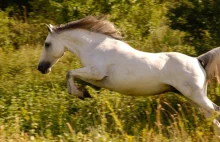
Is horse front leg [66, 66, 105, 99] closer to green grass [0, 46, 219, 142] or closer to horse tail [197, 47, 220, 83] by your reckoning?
green grass [0, 46, 219, 142]

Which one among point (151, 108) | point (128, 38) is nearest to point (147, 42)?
point (128, 38)

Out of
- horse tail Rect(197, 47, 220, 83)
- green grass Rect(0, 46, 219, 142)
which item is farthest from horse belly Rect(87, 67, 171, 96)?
horse tail Rect(197, 47, 220, 83)

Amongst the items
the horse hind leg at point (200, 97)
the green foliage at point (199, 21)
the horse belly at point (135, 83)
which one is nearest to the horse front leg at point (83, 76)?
the horse belly at point (135, 83)

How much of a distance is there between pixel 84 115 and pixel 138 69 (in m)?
1.01

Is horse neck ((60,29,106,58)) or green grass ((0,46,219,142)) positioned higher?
horse neck ((60,29,106,58))

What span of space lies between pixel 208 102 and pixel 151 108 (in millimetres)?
952

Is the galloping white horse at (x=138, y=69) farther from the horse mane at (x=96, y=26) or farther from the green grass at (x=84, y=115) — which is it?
the green grass at (x=84, y=115)

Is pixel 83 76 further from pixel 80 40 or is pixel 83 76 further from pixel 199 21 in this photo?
pixel 199 21

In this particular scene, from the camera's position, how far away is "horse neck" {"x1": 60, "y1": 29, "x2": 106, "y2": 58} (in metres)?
7.41

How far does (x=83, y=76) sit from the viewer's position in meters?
7.14

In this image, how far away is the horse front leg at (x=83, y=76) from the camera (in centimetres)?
711

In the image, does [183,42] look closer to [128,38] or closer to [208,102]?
[128,38]

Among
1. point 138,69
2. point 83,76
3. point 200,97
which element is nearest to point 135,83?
point 138,69

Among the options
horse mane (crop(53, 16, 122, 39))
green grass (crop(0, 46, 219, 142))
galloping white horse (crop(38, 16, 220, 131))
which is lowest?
green grass (crop(0, 46, 219, 142))
